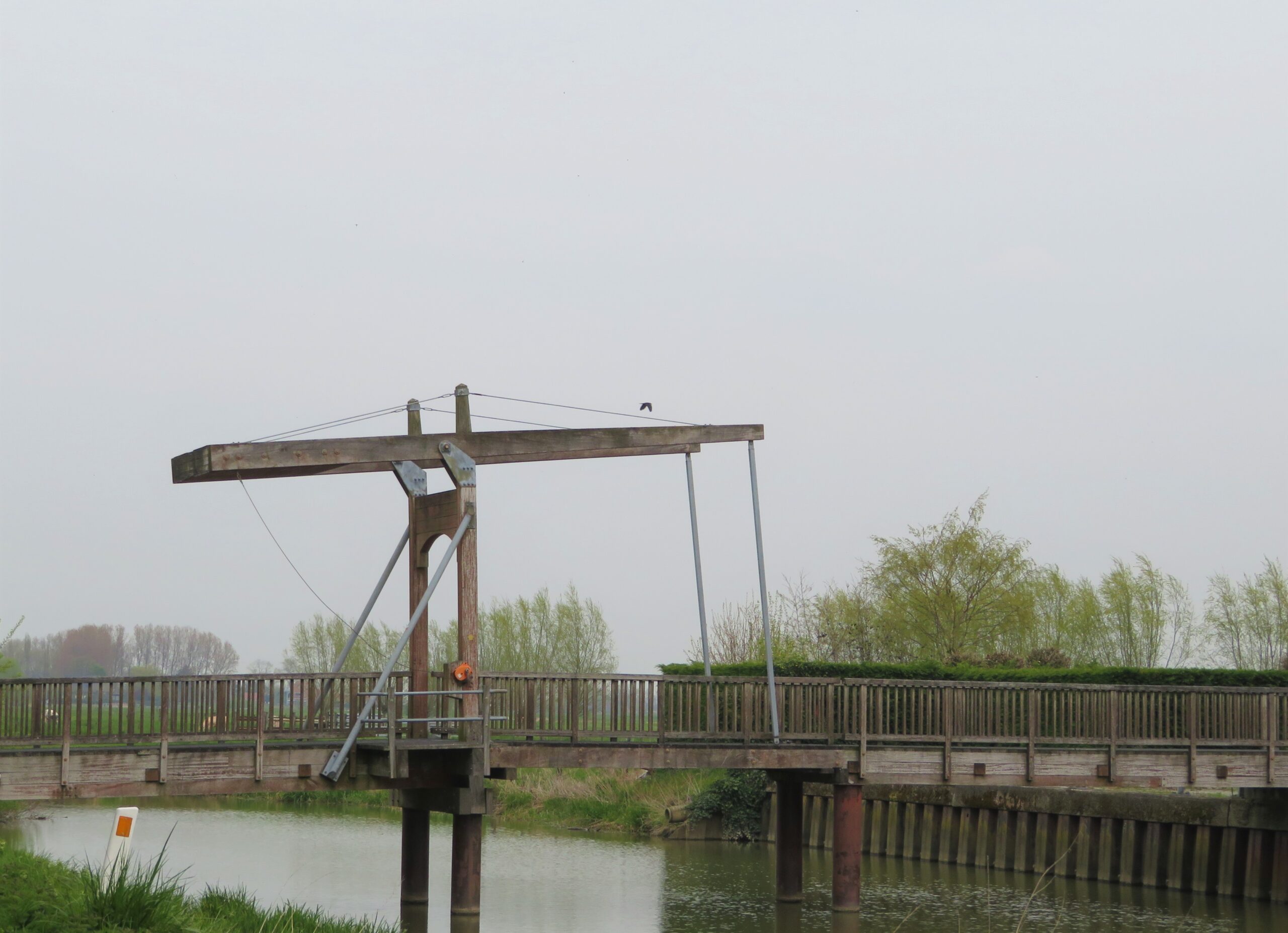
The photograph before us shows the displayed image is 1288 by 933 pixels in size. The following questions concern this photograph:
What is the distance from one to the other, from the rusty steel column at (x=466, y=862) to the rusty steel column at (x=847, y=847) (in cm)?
535

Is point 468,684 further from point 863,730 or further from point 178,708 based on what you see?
point 863,730

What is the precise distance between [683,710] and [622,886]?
20.6 feet

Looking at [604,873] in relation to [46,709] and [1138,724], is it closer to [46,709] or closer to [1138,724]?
[1138,724]

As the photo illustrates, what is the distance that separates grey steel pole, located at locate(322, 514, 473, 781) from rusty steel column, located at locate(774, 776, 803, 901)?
23.7ft

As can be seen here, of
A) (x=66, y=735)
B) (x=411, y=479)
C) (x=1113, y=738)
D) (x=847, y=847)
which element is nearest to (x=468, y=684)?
(x=411, y=479)

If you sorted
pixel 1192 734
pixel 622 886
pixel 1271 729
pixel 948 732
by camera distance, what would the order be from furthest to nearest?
1. pixel 622 886
2. pixel 1271 729
3. pixel 1192 734
4. pixel 948 732

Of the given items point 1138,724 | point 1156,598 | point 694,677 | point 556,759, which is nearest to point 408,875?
point 556,759

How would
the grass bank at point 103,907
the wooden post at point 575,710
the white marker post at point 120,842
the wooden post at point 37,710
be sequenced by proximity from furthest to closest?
the wooden post at point 575,710 < the wooden post at point 37,710 < the white marker post at point 120,842 < the grass bank at point 103,907

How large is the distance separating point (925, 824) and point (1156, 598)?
25.1 metres

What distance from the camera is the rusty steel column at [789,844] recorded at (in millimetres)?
24328

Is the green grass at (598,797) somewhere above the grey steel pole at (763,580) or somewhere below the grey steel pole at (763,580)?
below

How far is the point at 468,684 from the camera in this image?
20891 mm

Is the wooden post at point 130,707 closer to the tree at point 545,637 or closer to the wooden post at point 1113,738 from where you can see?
the wooden post at point 1113,738

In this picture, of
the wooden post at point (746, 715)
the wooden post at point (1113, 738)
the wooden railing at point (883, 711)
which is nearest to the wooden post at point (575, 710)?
the wooden railing at point (883, 711)
